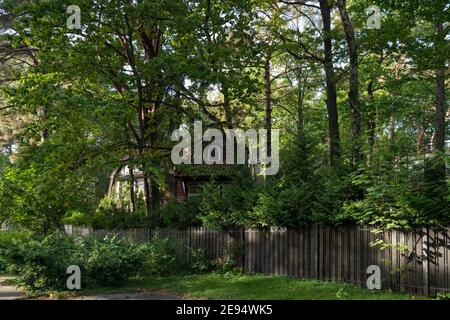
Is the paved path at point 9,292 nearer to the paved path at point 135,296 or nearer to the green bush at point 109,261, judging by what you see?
the paved path at point 135,296

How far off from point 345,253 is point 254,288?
8.88ft

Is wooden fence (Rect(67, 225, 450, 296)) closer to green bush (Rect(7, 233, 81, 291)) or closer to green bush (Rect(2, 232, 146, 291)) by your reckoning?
green bush (Rect(2, 232, 146, 291))

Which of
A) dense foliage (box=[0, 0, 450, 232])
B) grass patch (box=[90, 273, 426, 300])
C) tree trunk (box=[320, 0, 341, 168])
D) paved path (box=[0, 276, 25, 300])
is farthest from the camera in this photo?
tree trunk (box=[320, 0, 341, 168])

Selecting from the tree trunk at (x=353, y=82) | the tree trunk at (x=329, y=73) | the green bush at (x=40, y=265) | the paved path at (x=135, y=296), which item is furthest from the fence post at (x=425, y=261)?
the tree trunk at (x=329, y=73)

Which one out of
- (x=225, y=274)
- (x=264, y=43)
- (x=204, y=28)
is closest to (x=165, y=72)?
(x=204, y=28)

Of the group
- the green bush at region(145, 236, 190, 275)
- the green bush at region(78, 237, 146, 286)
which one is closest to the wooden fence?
the green bush at region(145, 236, 190, 275)

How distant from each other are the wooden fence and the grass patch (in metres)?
0.42

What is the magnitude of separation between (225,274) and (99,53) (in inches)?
441

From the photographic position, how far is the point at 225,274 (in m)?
18.4

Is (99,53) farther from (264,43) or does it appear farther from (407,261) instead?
(407,261)

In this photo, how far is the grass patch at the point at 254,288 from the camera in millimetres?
12992

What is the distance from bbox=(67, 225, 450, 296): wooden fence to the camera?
12203 millimetres

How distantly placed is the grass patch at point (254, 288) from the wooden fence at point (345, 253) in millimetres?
425

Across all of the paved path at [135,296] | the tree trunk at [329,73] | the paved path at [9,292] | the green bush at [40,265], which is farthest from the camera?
the tree trunk at [329,73]
